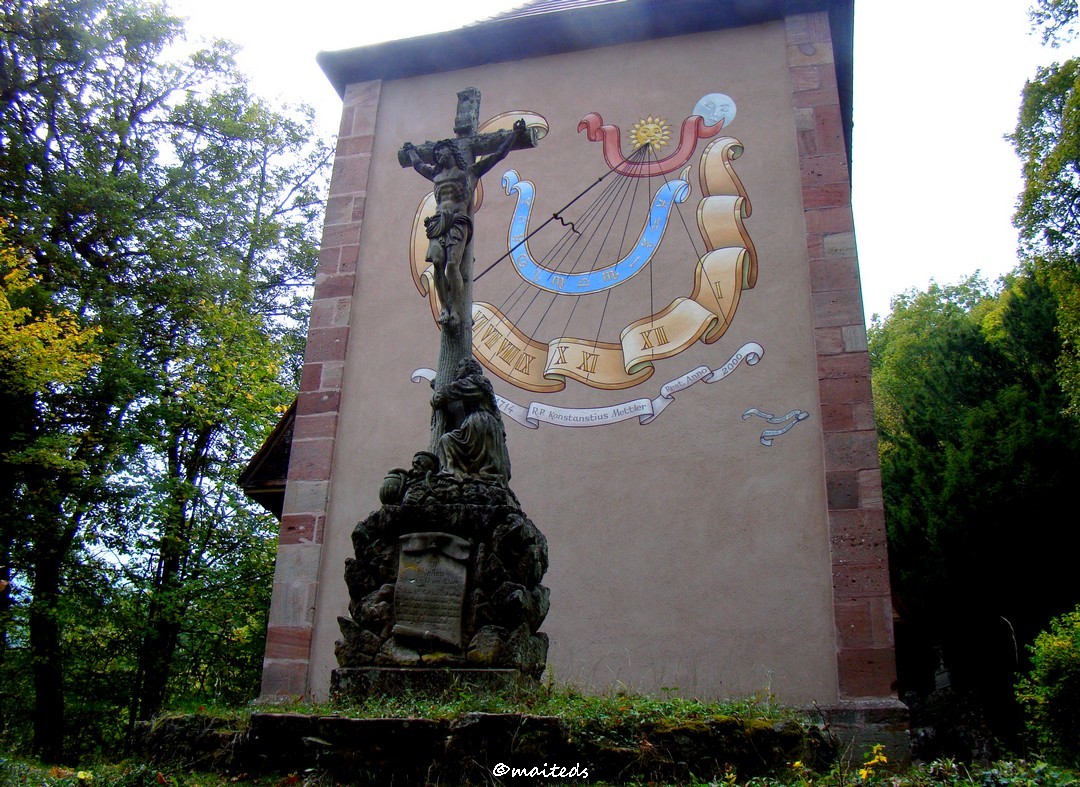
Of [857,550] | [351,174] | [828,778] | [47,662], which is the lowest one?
[828,778]

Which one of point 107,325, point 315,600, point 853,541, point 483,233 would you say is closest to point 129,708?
point 107,325

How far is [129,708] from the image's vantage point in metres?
11.8

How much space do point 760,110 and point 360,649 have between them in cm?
624

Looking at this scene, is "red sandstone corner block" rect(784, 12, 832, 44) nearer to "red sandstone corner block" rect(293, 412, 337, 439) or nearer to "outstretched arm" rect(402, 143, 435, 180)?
"outstretched arm" rect(402, 143, 435, 180)

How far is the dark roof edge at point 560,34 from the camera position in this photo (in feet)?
29.3

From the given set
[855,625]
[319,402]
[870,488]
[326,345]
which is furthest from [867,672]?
[326,345]

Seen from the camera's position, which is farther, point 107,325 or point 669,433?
point 107,325

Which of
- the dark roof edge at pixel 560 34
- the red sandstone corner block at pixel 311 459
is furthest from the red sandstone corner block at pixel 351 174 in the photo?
the red sandstone corner block at pixel 311 459

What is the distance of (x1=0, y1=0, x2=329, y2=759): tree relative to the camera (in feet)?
37.3

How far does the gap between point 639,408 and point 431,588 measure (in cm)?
337

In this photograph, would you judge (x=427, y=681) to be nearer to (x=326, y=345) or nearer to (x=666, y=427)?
(x=666, y=427)

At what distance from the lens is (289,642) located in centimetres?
743

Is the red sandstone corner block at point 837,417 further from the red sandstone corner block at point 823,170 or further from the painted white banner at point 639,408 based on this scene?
the red sandstone corner block at point 823,170

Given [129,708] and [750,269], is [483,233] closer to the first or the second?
[750,269]
